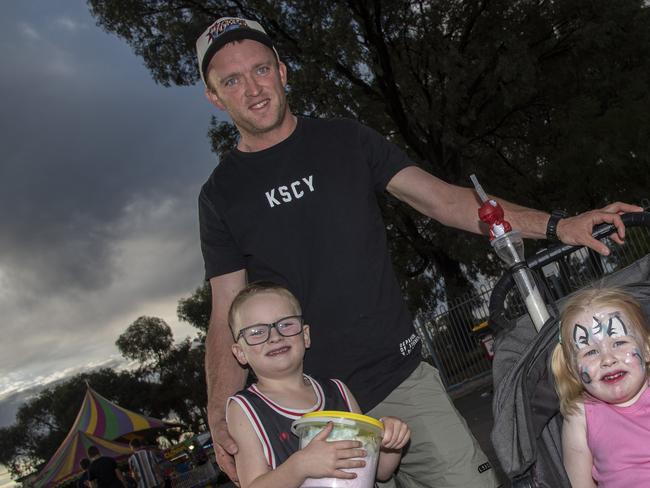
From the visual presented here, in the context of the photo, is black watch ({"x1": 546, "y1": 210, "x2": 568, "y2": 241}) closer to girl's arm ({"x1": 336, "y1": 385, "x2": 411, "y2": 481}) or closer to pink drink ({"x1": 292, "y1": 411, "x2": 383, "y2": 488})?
girl's arm ({"x1": 336, "y1": 385, "x2": 411, "y2": 481})

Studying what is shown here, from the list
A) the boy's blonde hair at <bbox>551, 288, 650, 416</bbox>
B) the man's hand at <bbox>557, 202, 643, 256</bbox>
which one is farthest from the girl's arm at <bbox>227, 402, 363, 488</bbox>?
the man's hand at <bbox>557, 202, 643, 256</bbox>

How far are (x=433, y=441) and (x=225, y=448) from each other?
755 millimetres

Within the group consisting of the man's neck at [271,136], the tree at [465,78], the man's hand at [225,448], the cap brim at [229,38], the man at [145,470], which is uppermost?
the tree at [465,78]

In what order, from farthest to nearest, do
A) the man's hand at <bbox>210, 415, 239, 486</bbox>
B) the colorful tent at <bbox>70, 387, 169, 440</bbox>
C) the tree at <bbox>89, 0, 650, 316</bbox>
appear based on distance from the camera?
the colorful tent at <bbox>70, 387, 169, 440</bbox> → the tree at <bbox>89, 0, 650, 316</bbox> → the man's hand at <bbox>210, 415, 239, 486</bbox>

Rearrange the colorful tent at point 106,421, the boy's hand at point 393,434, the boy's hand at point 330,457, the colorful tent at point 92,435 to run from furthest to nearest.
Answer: the colorful tent at point 106,421
the colorful tent at point 92,435
the boy's hand at point 393,434
the boy's hand at point 330,457

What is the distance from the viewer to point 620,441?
7.41 ft

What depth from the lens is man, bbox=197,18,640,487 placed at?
2477mm

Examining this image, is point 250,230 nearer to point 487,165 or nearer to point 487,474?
point 487,474

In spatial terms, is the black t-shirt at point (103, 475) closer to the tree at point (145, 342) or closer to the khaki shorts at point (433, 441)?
the khaki shorts at point (433, 441)

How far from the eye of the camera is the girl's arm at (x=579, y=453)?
231cm

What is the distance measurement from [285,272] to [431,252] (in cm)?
1912

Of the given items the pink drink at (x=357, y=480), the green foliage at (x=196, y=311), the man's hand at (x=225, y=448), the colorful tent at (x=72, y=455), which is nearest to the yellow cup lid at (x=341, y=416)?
the pink drink at (x=357, y=480)

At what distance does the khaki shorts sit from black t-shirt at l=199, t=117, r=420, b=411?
0.06 m

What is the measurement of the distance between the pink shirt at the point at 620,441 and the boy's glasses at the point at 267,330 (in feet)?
3.47
